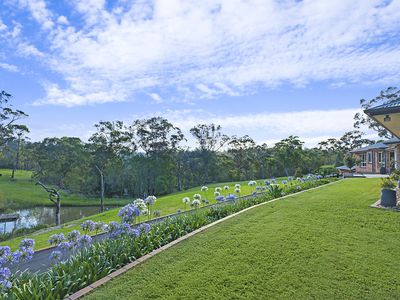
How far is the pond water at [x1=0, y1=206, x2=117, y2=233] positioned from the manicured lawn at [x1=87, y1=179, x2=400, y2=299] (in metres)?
21.5

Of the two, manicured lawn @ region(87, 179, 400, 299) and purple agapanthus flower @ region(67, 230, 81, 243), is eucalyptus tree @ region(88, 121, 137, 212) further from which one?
manicured lawn @ region(87, 179, 400, 299)

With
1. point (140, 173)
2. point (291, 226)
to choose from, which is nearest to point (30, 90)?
point (291, 226)

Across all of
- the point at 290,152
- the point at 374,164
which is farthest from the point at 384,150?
the point at 290,152

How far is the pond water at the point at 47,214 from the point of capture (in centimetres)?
2221

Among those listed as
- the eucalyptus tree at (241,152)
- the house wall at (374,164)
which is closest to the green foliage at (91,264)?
the house wall at (374,164)

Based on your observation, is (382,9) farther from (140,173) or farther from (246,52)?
(140,173)

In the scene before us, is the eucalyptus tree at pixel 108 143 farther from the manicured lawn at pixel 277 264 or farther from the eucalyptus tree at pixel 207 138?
the manicured lawn at pixel 277 264

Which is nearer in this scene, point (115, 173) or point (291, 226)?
point (291, 226)

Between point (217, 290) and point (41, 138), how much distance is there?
44055 mm

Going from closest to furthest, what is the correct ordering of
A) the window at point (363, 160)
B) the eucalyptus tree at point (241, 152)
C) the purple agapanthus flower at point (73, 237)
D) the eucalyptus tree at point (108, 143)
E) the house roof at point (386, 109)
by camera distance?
the purple agapanthus flower at point (73, 237), the house roof at point (386, 109), the window at point (363, 160), the eucalyptus tree at point (108, 143), the eucalyptus tree at point (241, 152)

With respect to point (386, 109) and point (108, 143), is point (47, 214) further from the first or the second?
point (386, 109)

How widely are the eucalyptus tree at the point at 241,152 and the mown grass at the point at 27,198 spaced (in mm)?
15309

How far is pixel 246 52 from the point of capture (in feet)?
26.9

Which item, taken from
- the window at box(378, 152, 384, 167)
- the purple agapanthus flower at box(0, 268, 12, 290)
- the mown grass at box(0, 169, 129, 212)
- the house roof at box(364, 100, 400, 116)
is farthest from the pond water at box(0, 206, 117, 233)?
the window at box(378, 152, 384, 167)
